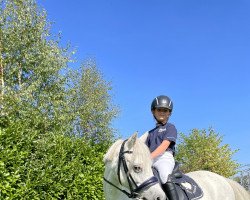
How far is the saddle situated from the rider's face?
0.72 metres

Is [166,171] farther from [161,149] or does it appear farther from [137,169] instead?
[137,169]

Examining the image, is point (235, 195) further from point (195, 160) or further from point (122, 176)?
point (195, 160)

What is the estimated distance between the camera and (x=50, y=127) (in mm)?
15812

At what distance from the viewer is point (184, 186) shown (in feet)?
18.9

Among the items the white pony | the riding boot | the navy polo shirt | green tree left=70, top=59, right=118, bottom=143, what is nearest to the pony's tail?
the navy polo shirt

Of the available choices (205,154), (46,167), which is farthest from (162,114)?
(205,154)

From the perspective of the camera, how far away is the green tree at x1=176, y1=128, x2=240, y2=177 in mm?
28531

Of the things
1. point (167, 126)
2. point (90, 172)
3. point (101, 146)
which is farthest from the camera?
point (101, 146)

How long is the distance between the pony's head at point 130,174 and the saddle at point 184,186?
0.77 metres

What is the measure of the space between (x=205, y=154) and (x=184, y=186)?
23740mm

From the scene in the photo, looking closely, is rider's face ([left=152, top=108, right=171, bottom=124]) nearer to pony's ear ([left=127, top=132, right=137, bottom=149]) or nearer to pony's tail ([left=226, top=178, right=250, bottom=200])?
pony's ear ([left=127, top=132, right=137, bottom=149])

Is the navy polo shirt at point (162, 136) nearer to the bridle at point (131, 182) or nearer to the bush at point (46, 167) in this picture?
the bridle at point (131, 182)

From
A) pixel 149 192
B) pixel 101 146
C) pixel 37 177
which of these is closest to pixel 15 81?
pixel 101 146

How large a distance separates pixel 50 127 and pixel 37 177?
552 centimetres
